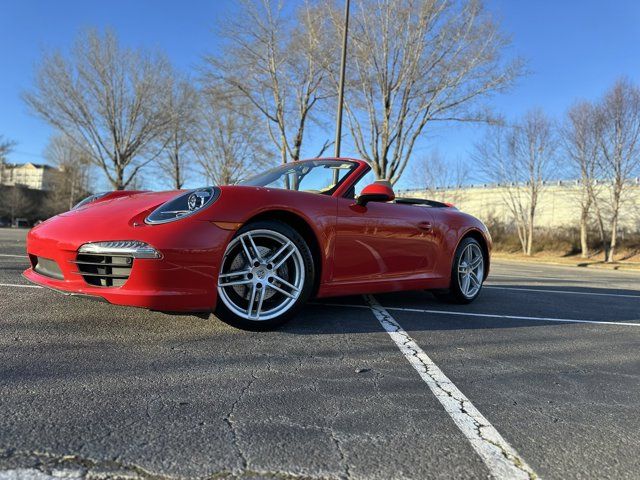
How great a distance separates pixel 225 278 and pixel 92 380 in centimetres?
103

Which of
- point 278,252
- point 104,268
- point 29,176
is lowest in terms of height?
point 104,268

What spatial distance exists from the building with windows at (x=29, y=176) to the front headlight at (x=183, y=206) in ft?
191

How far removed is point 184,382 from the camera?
6.84 feet

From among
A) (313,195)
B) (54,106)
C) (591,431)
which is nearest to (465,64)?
(313,195)

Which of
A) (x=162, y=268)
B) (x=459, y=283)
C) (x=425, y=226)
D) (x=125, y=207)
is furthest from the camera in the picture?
(x=459, y=283)

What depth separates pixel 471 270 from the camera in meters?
4.81

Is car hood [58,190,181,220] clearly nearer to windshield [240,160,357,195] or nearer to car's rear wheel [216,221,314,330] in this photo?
car's rear wheel [216,221,314,330]

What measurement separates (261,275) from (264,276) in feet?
0.07

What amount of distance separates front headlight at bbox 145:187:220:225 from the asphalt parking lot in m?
0.74

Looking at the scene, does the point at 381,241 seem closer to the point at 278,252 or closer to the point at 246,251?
the point at 278,252

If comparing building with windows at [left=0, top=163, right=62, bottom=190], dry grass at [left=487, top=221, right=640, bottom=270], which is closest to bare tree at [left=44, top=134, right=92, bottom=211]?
building with windows at [left=0, top=163, right=62, bottom=190]

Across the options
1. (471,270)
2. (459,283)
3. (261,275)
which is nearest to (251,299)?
(261,275)

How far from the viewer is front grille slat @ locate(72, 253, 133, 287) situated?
2.57m

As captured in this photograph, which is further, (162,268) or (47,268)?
(47,268)
